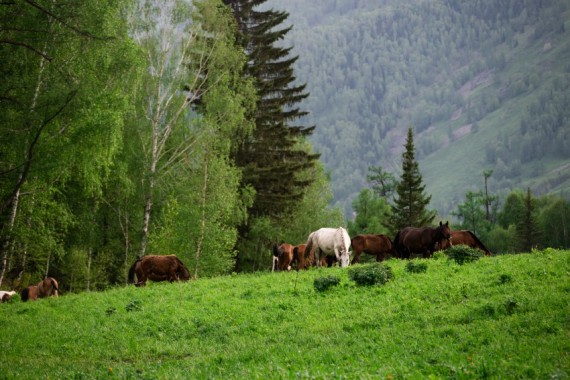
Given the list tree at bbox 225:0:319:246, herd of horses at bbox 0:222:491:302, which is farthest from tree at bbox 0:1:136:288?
tree at bbox 225:0:319:246

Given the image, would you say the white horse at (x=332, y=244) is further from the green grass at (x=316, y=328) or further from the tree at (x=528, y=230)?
the tree at (x=528, y=230)

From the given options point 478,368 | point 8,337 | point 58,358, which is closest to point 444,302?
point 478,368

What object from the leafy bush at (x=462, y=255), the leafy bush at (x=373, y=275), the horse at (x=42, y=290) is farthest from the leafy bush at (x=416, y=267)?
the horse at (x=42, y=290)

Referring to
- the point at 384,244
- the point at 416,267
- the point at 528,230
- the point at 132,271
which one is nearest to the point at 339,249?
the point at 384,244

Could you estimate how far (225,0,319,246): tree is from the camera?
44875mm

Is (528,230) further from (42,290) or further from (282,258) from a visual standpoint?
(42,290)

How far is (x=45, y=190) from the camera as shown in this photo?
2722 centimetres

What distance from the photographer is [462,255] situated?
2097cm

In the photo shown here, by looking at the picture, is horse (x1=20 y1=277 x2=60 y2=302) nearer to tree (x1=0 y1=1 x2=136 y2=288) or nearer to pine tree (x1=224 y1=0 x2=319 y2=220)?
tree (x1=0 y1=1 x2=136 y2=288)

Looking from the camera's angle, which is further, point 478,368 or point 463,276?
point 463,276

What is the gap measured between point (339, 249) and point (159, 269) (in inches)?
333

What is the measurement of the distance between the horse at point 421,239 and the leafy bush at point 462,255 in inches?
174

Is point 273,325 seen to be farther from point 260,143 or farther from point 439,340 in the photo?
point 260,143

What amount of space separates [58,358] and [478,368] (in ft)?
35.0
